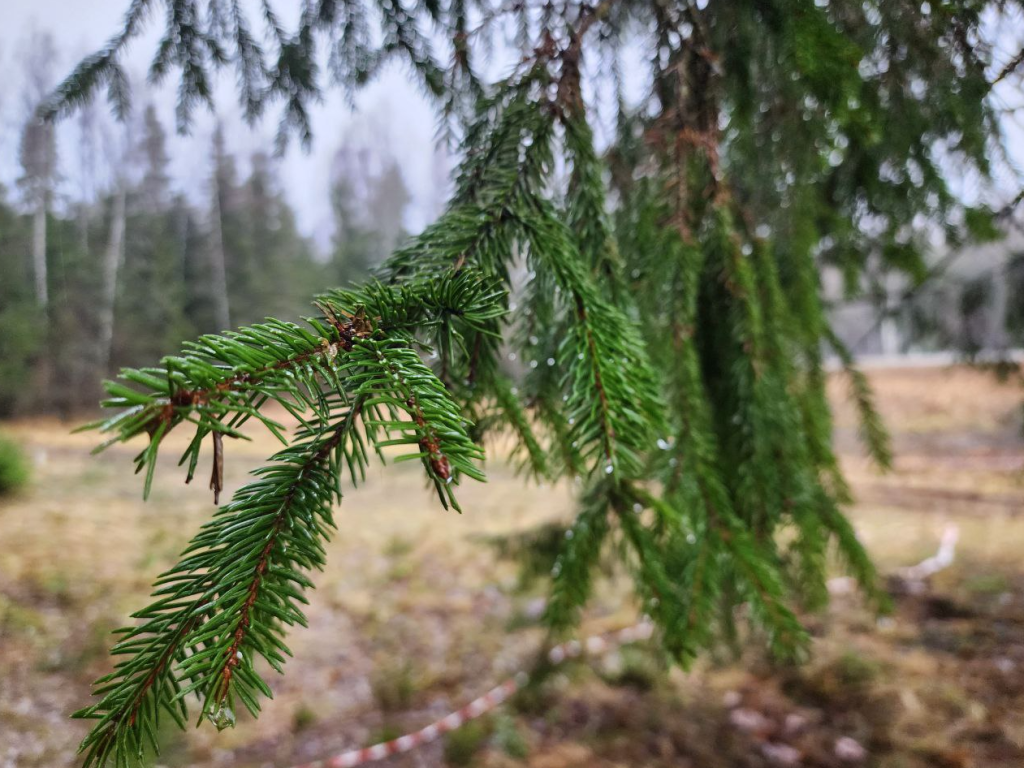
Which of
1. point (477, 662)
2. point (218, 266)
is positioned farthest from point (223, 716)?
point (218, 266)

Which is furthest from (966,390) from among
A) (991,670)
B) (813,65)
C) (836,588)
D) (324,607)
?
(813,65)

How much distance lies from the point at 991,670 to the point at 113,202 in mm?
6302

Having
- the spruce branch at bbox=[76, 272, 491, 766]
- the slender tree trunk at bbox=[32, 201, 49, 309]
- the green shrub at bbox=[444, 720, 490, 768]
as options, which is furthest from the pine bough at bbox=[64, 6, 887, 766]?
the slender tree trunk at bbox=[32, 201, 49, 309]

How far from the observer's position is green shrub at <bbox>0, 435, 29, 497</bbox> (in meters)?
3.48

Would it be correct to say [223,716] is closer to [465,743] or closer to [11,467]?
[465,743]

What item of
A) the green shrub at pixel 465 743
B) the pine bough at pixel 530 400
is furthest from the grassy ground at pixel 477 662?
the pine bough at pixel 530 400

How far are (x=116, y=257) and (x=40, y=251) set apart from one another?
0.83m

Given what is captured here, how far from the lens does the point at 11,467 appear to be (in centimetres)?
351

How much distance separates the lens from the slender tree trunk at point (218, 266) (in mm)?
4930

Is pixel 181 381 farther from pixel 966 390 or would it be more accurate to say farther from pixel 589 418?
pixel 966 390

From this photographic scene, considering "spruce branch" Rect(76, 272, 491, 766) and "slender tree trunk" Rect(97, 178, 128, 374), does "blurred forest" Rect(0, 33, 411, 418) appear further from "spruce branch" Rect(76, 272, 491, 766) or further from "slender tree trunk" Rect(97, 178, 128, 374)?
"spruce branch" Rect(76, 272, 491, 766)

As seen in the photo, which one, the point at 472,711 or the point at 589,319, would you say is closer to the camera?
the point at 589,319

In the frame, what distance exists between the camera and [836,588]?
4.04m

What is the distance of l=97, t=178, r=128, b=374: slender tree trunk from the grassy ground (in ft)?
1.82
